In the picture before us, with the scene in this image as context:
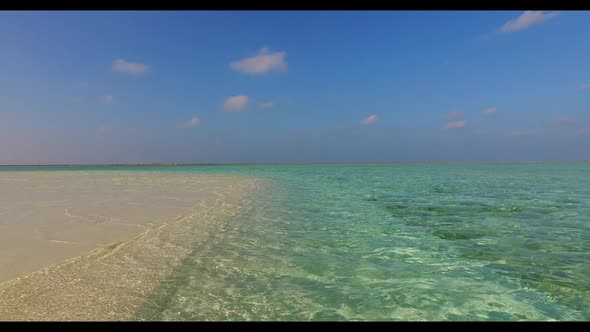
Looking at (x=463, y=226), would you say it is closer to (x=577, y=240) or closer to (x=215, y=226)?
(x=577, y=240)

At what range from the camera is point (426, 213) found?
8641mm

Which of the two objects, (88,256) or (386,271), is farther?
(88,256)

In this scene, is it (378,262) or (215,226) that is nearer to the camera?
(378,262)

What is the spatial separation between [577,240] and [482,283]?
128 inches

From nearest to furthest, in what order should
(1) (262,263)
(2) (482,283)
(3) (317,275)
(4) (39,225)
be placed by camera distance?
(2) (482,283) → (3) (317,275) → (1) (262,263) → (4) (39,225)

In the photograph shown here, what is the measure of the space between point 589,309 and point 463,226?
3943 mm

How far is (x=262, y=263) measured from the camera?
14.9 feet

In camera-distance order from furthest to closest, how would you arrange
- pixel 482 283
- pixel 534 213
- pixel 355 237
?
pixel 534 213 < pixel 355 237 < pixel 482 283

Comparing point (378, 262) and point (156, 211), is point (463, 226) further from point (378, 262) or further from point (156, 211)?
point (156, 211)
